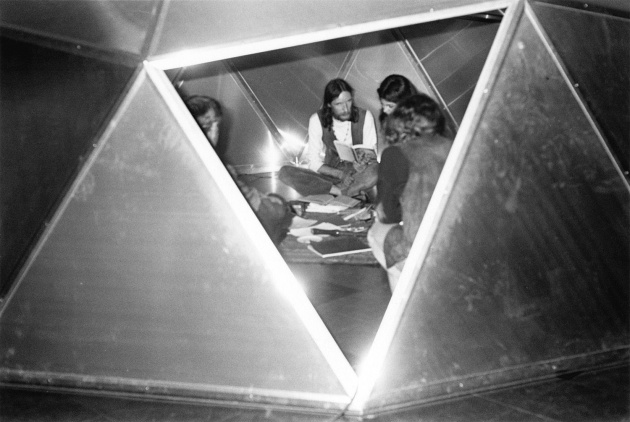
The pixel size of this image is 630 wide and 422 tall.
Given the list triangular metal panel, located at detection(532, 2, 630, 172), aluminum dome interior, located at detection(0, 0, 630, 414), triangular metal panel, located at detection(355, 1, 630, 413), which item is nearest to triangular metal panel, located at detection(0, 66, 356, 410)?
aluminum dome interior, located at detection(0, 0, 630, 414)

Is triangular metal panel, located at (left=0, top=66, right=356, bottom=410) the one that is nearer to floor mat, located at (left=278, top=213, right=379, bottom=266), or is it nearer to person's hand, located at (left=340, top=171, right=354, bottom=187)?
floor mat, located at (left=278, top=213, right=379, bottom=266)

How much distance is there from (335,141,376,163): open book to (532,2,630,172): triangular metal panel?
276cm

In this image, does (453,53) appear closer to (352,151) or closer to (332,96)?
(332,96)

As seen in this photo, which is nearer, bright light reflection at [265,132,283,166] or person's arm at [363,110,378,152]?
person's arm at [363,110,378,152]

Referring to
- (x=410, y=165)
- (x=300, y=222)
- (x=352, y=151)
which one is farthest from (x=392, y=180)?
(x=352, y=151)

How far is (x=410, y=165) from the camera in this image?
11.5 ft

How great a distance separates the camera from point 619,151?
345 centimetres

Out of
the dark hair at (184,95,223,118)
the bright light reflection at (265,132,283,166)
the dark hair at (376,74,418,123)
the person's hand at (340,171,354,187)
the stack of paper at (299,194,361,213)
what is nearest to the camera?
the dark hair at (184,95,223,118)

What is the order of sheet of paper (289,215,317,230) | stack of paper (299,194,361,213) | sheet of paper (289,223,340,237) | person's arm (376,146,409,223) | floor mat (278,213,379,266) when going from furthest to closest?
stack of paper (299,194,361,213)
sheet of paper (289,215,317,230)
sheet of paper (289,223,340,237)
floor mat (278,213,379,266)
person's arm (376,146,409,223)

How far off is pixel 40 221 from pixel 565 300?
2.49 meters

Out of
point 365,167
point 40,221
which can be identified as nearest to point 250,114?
point 365,167

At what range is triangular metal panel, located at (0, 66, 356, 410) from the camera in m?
2.97

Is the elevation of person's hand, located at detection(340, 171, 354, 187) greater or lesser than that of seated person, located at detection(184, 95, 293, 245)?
lesser

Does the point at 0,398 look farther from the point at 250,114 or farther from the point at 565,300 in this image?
the point at 250,114
